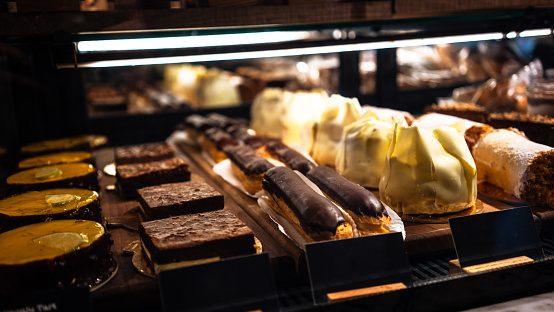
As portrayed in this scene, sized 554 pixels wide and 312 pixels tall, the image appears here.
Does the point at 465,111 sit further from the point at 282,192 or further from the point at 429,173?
the point at 282,192

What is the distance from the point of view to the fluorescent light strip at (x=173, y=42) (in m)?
1.71

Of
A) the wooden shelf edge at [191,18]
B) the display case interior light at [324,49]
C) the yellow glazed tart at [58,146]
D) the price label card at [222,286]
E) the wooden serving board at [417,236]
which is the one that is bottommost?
the wooden serving board at [417,236]

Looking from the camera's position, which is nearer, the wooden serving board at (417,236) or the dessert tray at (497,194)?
the wooden serving board at (417,236)

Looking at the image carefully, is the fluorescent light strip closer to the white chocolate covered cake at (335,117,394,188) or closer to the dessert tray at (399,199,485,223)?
the white chocolate covered cake at (335,117,394,188)

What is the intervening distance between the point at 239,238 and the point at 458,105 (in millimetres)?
1822

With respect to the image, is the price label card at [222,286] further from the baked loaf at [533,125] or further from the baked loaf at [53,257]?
the baked loaf at [533,125]

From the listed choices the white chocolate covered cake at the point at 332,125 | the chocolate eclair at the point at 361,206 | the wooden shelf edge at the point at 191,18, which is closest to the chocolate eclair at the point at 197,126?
the white chocolate covered cake at the point at 332,125

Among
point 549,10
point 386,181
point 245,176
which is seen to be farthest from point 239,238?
point 549,10

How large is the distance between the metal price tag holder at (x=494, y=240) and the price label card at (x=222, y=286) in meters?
0.63

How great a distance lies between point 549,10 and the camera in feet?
7.39

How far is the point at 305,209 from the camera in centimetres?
162

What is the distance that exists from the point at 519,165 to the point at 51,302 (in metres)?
1.69

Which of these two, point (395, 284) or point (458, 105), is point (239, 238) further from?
point (458, 105)

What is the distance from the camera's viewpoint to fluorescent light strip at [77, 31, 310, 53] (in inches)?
67.4
